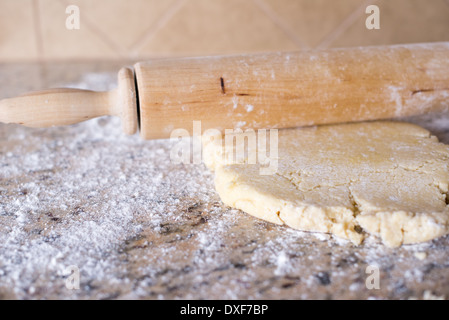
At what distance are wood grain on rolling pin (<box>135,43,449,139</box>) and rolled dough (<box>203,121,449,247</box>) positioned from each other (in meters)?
0.07

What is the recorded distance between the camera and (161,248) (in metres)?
0.89

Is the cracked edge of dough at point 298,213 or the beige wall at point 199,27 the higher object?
the beige wall at point 199,27

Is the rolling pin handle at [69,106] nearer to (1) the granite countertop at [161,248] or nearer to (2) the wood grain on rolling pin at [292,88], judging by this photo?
(2) the wood grain on rolling pin at [292,88]

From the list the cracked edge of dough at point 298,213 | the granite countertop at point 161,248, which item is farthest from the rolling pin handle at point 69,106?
the cracked edge of dough at point 298,213

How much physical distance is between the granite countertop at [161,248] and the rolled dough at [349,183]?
0.03m

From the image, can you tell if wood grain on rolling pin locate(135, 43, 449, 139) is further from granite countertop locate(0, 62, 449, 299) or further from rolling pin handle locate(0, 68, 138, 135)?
granite countertop locate(0, 62, 449, 299)

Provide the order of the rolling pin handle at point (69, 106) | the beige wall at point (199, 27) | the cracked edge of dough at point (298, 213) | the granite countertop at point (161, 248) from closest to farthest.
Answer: the granite countertop at point (161, 248) < the cracked edge of dough at point (298, 213) < the rolling pin handle at point (69, 106) < the beige wall at point (199, 27)

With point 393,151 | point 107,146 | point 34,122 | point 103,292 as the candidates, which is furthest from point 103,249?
point 393,151

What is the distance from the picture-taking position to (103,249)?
0.89 m

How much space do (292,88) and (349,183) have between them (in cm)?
34

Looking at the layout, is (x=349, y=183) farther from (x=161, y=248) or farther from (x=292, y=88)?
(x=161, y=248)

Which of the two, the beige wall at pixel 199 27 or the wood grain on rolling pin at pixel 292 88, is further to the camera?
the beige wall at pixel 199 27

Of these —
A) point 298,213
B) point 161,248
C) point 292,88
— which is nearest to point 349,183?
point 298,213

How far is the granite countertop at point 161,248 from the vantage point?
2.55ft
